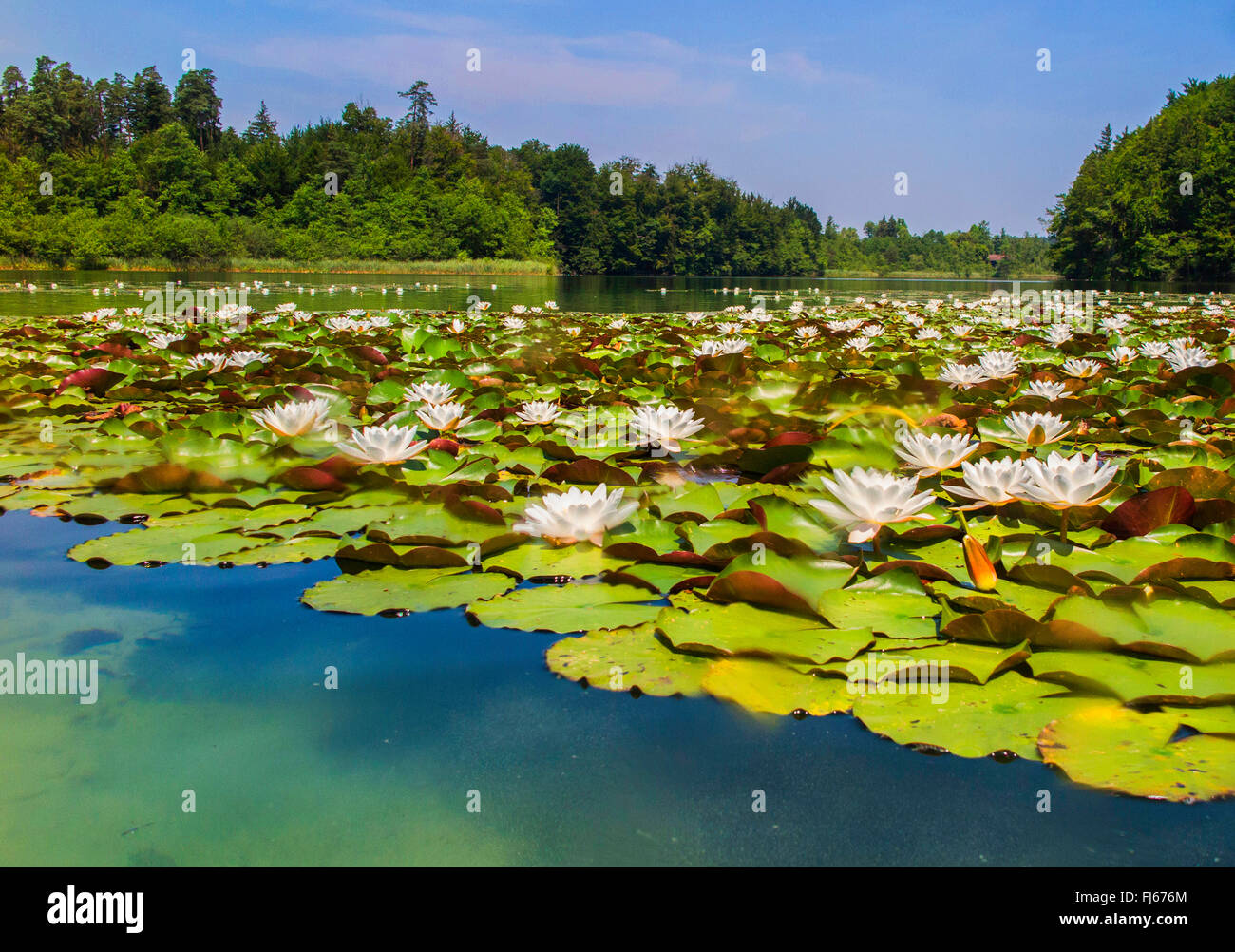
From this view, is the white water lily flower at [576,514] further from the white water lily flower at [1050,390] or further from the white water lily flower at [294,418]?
the white water lily flower at [1050,390]

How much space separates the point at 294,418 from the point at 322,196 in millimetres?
43633

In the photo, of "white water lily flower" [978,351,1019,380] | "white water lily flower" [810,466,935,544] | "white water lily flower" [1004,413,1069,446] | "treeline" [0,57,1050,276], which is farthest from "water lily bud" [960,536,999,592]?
"treeline" [0,57,1050,276]

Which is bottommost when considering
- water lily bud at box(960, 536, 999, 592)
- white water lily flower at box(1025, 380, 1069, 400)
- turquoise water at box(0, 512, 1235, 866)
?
turquoise water at box(0, 512, 1235, 866)

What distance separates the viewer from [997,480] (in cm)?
172

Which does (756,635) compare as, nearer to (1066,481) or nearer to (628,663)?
(628,663)

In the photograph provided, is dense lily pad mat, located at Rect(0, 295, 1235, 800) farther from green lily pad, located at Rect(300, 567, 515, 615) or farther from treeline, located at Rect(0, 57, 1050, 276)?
treeline, located at Rect(0, 57, 1050, 276)

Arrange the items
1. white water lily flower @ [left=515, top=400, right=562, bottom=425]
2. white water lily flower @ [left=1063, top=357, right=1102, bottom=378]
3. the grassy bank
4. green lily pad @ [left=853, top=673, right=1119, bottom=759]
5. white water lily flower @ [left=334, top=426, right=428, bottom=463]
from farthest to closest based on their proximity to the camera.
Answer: the grassy bank, white water lily flower @ [left=1063, top=357, right=1102, bottom=378], white water lily flower @ [left=515, top=400, right=562, bottom=425], white water lily flower @ [left=334, top=426, right=428, bottom=463], green lily pad @ [left=853, top=673, right=1119, bottom=759]

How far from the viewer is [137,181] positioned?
39.1 m

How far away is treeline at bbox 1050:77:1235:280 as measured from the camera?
33.6 m

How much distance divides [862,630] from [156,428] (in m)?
2.62

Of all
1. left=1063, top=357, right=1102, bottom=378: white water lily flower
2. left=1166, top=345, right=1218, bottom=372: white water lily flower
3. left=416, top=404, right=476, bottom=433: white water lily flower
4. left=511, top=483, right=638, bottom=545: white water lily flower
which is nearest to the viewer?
left=511, top=483, right=638, bottom=545: white water lily flower

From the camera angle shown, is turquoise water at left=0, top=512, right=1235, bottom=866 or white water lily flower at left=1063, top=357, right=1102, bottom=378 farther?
white water lily flower at left=1063, top=357, right=1102, bottom=378

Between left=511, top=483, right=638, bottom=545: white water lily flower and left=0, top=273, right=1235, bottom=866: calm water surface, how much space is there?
14.3 inches

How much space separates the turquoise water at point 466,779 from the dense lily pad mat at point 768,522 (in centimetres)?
7
